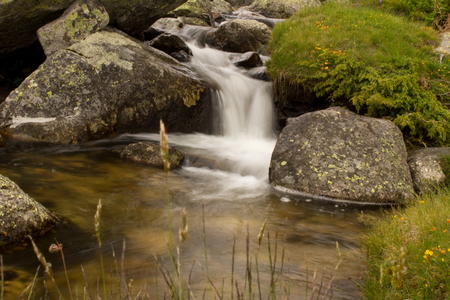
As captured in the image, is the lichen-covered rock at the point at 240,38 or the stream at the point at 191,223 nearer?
the stream at the point at 191,223

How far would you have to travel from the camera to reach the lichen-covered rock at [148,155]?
9008 millimetres

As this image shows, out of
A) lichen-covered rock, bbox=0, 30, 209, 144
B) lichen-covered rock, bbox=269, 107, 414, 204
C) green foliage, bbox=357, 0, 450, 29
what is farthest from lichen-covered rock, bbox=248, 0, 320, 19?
lichen-covered rock, bbox=269, 107, 414, 204

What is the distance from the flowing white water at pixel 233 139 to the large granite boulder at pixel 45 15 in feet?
6.38

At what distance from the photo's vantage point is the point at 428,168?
8117 mm

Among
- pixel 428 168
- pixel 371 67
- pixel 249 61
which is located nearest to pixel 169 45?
pixel 249 61

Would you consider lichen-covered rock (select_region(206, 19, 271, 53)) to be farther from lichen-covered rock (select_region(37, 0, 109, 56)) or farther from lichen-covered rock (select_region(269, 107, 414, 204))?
lichen-covered rock (select_region(269, 107, 414, 204))

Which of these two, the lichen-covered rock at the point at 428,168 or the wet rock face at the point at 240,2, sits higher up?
the wet rock face at the point at 240,2

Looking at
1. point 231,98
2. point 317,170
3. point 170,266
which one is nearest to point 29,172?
point 170,266

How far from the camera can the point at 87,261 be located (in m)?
4.96

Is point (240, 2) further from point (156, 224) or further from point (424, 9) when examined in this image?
point (156, 224)

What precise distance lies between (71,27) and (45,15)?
28.3 inches

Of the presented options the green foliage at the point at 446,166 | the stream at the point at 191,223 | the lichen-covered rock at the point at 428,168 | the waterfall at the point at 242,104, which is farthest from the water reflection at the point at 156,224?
the waterfall at the point at 242,104

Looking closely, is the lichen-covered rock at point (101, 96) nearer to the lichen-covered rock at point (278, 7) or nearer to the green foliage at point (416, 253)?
the green foliage at point (416, 253)

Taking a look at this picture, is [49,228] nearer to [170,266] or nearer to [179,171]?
[170,266]
